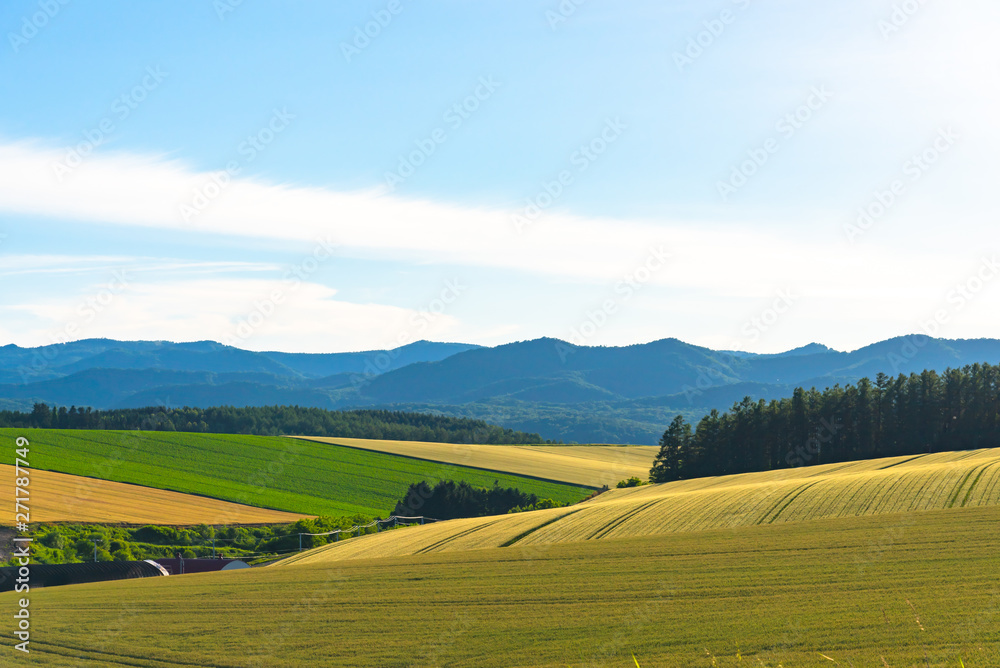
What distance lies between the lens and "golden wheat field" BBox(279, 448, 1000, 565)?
39.7 m

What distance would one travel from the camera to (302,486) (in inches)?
3912

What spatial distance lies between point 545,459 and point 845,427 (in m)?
56.7

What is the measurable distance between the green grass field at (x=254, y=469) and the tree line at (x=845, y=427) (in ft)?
66.4

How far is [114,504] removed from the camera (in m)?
72.4

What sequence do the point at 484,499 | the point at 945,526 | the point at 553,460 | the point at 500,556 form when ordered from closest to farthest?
the point at 945,526 → the point at 500,556 → the point at 484,499 → the point at 553,460

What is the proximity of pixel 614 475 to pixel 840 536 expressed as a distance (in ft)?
290

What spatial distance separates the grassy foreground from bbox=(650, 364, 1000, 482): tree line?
54156 millimetres

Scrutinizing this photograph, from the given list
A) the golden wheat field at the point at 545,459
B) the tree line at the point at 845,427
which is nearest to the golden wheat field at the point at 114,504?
the golden wheat field at the point at 545,459

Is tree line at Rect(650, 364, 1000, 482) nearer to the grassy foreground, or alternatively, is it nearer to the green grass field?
the green grass field

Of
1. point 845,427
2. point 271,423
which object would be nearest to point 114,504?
point 845,427

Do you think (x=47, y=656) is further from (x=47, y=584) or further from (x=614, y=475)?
(x=614, y=475)

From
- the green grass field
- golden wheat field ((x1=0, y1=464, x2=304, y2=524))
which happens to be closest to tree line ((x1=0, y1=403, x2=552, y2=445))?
the green grass field

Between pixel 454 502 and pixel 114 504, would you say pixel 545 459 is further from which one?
pixel 114 504

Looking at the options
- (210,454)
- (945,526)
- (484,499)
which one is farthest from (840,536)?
(210,454)
